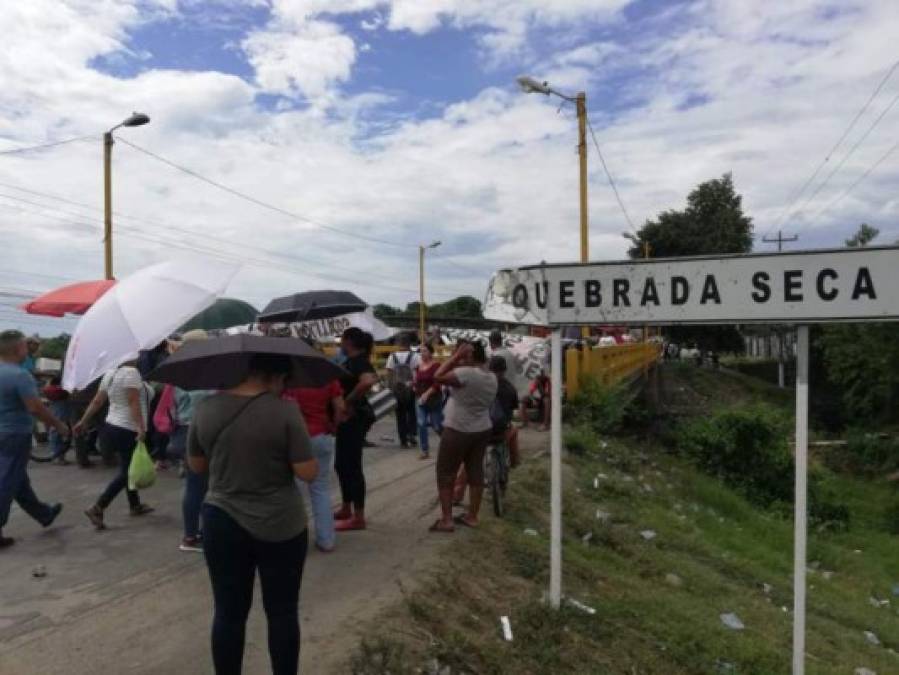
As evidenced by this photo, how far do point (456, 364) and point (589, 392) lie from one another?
9373mm

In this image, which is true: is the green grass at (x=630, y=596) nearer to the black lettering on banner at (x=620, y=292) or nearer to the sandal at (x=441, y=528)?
the sandal at (x=441, y=528)

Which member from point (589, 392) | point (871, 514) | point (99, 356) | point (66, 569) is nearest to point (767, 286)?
point (99, 356)

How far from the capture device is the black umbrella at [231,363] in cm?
374

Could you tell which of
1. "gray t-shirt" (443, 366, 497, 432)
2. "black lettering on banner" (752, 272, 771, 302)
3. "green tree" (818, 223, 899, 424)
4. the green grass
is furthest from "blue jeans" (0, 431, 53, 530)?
"green tree" (818, 223, 899, 424)

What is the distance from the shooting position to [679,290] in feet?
16.3

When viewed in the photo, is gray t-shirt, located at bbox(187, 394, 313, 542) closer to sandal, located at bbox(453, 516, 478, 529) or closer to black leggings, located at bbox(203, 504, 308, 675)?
black leggings, located at bbox(203, 504, 308, 675)

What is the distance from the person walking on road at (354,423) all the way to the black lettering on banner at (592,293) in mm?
2061

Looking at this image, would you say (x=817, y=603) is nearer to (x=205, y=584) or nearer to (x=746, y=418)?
(x=205, y=584)

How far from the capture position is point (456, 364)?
697 cm

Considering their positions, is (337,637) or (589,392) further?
(589,392)

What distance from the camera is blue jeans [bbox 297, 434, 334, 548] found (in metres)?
6.21

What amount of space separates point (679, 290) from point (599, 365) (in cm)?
1264

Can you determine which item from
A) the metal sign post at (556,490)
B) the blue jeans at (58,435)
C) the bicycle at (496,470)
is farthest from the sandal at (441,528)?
the blue jeans at (58,435)

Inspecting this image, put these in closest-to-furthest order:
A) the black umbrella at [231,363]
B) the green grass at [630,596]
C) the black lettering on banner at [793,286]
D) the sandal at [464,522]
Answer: the black umbrella at [231,363], the black lettering on banner at [793,286], the green grass at [630,596], the sandal at [464,522]
